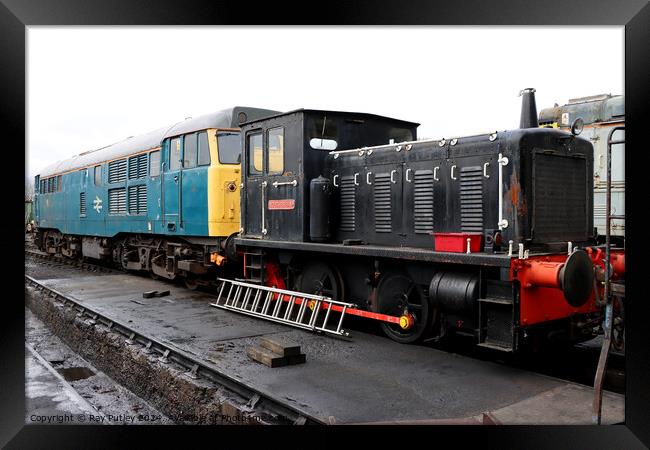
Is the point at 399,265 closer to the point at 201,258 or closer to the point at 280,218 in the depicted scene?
the point at 280,218

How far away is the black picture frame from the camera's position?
401 cm

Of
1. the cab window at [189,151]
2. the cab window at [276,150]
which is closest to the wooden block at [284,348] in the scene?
the cab window at [276,150]

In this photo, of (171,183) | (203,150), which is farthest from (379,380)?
(171,183)

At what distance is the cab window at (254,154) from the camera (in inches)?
339

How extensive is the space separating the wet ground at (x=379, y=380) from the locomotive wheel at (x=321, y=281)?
688 millimetres

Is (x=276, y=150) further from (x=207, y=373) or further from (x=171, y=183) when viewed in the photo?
(x=171, y=183)

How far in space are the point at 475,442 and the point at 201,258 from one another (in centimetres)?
797

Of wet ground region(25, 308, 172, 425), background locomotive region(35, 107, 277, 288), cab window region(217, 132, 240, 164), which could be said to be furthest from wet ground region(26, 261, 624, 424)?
cab window region(217, 132, 240, 164)

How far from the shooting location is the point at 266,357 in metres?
5.67

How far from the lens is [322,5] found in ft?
13.7

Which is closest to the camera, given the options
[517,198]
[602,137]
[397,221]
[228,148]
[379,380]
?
[379,380]

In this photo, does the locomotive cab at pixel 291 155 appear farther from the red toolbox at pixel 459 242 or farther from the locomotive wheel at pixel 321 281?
the red toolbox at pixel 459 242

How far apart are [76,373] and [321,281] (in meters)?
4.14

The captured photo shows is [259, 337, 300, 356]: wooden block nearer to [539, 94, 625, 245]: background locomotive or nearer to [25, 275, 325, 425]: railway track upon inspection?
[25, 275, 325, 425]: railway track
